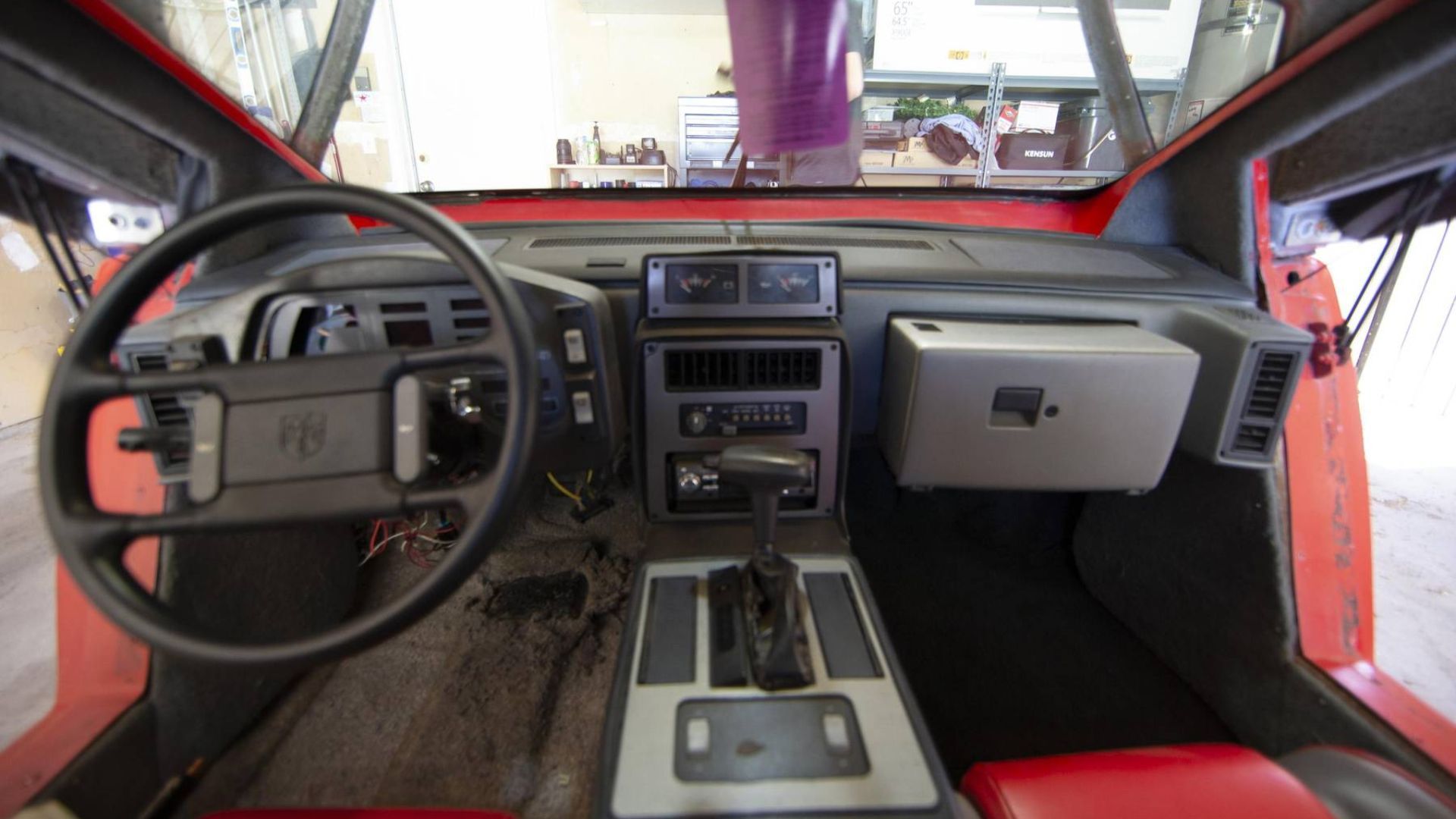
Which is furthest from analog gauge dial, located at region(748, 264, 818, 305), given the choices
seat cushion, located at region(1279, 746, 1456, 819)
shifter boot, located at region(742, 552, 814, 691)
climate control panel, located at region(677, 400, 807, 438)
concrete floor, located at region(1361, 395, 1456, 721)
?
concrete floor, located at region(1361, 395, 1456, 721)

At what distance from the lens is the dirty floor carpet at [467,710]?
106 centimetres

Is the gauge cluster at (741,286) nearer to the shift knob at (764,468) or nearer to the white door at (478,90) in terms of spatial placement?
the shift knob at (764,468)

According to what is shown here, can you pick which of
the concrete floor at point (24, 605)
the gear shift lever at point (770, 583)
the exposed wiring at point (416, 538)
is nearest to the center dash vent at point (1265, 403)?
the gear shift lever at point (770, 583)

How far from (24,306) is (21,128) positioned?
3123 mm

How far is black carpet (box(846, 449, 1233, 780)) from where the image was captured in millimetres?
1165

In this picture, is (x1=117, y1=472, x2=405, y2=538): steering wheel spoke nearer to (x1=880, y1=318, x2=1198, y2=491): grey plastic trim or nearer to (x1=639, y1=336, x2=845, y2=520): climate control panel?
(x1=639, y1=336, x2=845, y2=520): climate control panel

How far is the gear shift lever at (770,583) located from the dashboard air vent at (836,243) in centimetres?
64

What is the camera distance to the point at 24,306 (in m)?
2.71

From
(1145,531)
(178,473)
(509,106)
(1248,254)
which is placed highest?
(509,106)

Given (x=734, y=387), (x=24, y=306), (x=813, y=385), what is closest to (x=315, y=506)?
(x=734, y=387)

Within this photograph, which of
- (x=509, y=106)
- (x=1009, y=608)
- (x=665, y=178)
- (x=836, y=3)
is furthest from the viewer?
(x=509, y=106)

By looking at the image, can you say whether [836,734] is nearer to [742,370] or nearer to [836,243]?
[742,370]

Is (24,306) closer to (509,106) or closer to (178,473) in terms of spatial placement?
(509,106)

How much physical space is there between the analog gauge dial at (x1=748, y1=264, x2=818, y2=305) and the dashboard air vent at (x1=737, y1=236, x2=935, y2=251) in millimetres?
236
